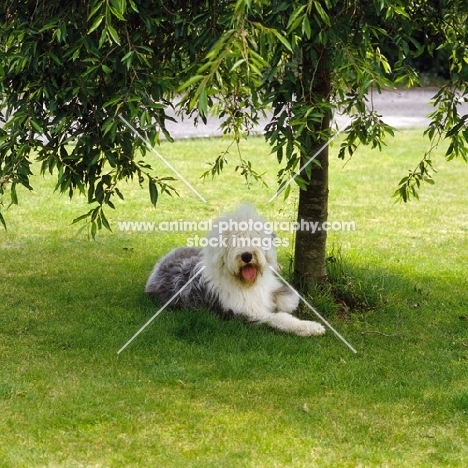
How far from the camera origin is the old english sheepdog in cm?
611

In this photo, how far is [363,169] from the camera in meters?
13.5

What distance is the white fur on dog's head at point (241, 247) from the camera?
6.08m

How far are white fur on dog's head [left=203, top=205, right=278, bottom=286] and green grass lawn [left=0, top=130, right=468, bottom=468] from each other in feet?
1.24

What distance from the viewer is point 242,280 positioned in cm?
622

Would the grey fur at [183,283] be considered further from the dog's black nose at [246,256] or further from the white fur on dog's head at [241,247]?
the dog's black nose at [246,256]

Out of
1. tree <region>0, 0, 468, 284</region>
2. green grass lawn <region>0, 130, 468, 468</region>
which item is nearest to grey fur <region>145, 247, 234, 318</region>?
green grass lawn <region>0, 130, 468, 468</region>

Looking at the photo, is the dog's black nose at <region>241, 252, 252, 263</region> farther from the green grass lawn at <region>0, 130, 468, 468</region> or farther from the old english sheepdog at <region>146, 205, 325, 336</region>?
the green grass lawn at <region>0, 130, 468, 468</region>

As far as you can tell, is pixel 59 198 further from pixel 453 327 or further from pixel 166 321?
pixel 453 327

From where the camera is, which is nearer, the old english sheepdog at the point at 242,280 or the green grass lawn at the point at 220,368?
the green grass lawn at the point at 220,368

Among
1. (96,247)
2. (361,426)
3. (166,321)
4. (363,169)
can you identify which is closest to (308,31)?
(361,426)

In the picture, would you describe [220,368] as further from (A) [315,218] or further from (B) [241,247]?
(A) [315,218]

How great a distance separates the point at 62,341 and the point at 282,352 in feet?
5.26

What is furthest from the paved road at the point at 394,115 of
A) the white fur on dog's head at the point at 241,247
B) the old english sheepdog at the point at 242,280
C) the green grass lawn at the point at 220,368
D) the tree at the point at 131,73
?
the tree at the point at 131,73

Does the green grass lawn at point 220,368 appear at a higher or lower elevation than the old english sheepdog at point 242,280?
lower
